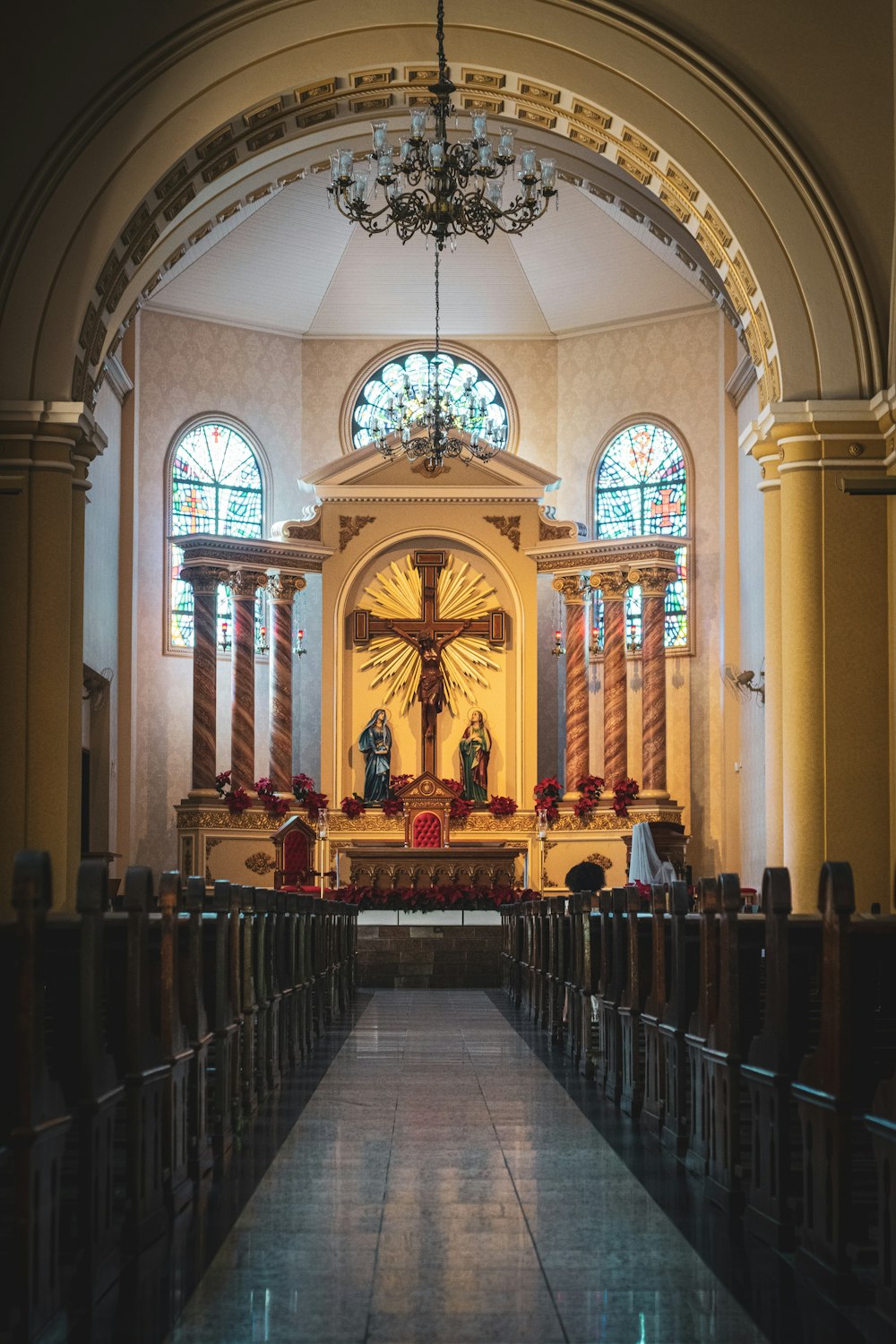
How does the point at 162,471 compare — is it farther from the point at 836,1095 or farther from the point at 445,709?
the point at 836,1095

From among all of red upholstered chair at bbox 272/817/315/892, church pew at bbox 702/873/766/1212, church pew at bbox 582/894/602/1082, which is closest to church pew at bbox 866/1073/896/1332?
church pew at bbox 702/873/766/1212

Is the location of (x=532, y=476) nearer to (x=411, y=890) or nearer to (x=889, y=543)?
(x=411, y=890)

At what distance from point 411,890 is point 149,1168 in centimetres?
1491

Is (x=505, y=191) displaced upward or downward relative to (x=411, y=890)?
upward

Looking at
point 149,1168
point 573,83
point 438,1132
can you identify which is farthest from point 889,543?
point 149,1168

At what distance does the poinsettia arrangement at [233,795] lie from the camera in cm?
2183

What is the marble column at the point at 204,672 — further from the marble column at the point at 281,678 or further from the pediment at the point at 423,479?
the pediment at the point at 423,479

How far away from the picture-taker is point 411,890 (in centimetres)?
1966

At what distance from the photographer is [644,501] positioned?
25016 millimetres

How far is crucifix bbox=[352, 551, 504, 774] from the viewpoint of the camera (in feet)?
76.2

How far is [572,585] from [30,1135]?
19.5m

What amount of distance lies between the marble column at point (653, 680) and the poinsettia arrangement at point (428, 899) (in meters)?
3.29

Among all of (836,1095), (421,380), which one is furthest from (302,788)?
(836,1095)

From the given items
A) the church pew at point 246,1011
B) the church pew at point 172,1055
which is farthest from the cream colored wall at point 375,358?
the church pew at point 172,1055
